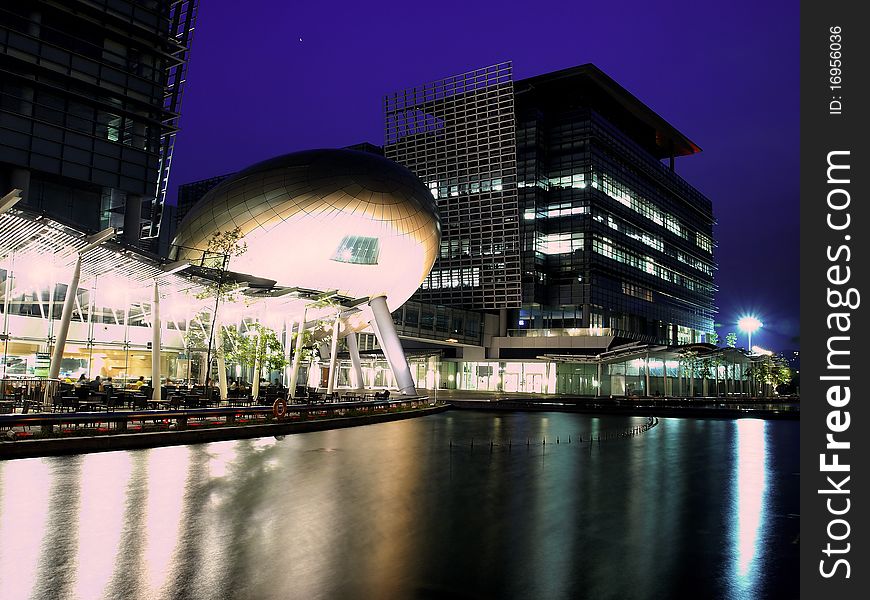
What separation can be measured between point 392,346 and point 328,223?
8685mm

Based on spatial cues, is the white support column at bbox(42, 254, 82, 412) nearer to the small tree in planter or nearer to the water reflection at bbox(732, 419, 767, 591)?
the small tree in planter

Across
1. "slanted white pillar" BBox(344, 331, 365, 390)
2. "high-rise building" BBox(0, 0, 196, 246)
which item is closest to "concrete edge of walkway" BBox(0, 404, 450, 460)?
"slanted white pillar" BBox(344, 331, 365, 390)

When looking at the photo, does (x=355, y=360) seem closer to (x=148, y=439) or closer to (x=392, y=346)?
(x=392, y=346)

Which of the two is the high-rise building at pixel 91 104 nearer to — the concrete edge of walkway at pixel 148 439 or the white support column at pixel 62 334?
the white support column at pixel 62 334

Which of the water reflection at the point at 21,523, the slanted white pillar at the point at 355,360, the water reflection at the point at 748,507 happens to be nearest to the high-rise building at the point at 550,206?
the slanted white pillar at the point at 355,360

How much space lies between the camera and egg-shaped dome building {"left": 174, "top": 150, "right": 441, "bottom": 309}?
44.0m

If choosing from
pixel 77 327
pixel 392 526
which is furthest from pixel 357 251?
pixel 392 526

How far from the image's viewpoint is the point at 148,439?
20.4m

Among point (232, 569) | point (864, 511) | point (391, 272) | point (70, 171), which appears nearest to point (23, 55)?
point (70, 171)

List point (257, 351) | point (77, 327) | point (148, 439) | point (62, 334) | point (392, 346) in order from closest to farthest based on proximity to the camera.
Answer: point (148, 439), point (62, 334), point (257, 351), point (77, 327), point (392, 346)

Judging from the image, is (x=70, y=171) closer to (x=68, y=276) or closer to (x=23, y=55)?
(x=23, y=55)

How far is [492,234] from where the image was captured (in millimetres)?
76062

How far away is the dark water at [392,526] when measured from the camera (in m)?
7.53

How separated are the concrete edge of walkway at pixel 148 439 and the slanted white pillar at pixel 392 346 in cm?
1506
